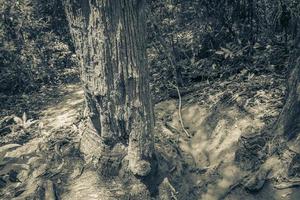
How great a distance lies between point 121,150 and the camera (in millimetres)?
3721

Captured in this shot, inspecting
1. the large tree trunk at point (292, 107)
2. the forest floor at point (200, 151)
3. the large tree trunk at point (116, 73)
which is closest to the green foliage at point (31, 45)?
the forest floor at point (200, 151)

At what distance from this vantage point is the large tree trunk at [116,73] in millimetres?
3133

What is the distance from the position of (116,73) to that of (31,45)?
13.0 ft

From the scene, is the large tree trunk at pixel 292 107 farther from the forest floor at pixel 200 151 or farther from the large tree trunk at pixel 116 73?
the large tree trunk at pixel 116 73

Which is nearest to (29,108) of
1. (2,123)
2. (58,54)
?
(2,123)

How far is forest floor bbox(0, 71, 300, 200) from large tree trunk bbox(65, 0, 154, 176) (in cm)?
42

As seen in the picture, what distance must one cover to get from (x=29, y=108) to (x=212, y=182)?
11.0ft

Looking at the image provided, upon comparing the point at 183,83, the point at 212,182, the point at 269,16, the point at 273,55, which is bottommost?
the point at 212,182

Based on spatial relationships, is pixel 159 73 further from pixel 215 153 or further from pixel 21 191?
pixel 21 191

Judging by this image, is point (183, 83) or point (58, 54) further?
point (58, 54)

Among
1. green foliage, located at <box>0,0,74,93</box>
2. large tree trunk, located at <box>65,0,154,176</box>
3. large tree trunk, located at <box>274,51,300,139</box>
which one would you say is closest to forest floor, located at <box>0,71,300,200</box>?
large tree trunk, located at <box>274,51,300,139</box>

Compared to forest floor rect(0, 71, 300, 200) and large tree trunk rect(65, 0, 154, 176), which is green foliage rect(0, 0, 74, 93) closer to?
forest floor rect(0, 71, 300, 200)

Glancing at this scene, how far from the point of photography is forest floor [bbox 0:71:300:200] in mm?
3559

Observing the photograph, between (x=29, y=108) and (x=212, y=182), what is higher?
(x=29, y=108)
